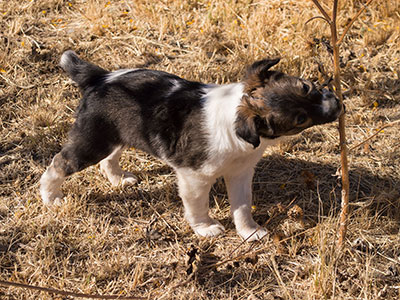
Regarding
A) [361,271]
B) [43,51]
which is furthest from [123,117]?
[43,51]

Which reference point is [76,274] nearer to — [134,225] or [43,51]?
[134,225]

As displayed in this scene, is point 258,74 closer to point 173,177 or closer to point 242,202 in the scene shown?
point 242,202

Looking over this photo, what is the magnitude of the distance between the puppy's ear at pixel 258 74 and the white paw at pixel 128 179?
5.70 ft

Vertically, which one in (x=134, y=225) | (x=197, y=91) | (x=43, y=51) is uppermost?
(x=197, y=91)

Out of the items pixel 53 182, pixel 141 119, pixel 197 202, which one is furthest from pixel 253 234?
pixel 53 182

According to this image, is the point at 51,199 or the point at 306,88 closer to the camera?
the point at 306,88

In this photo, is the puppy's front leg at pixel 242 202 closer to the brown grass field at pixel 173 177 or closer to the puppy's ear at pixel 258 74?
the brown grass field at pixel 173 177

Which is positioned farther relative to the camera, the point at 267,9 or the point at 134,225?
the point at 267,9

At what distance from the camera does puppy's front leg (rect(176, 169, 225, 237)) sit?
4.02 m

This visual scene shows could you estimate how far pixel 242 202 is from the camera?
14.1 feet

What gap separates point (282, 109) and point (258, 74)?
370mm

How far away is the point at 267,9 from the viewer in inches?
269

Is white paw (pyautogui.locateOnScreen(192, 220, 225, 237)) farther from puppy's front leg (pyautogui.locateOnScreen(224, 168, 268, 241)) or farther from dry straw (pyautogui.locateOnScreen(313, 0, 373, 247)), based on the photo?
dry straw (pyautogui.locateOnScreen(313, 0, 373, 247))

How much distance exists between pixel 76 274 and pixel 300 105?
221 cm
